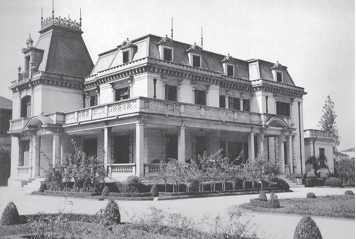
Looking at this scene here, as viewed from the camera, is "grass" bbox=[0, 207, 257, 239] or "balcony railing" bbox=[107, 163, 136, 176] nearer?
"grass" bbox=[0, 207, 257, 239]

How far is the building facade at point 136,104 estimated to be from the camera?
2927 cm

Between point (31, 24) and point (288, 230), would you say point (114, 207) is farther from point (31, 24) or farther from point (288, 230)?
point (31, 24)

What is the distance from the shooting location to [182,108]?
29.4 m

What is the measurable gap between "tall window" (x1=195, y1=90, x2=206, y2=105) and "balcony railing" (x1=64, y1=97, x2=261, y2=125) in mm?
3492

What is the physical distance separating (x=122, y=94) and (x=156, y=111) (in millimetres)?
7304

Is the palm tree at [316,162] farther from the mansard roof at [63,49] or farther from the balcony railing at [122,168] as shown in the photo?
the mansard roof at [63,49]

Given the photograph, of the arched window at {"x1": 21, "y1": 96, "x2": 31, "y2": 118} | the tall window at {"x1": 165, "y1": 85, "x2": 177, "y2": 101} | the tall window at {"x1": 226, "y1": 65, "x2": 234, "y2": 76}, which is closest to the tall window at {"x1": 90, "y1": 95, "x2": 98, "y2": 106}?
the arched window at {"x1": 21, "y1": 96, "x2": 31, "y2": 118}

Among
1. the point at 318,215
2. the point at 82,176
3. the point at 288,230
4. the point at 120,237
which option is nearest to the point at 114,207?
the point at 120,237

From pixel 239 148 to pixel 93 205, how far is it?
21.8 m

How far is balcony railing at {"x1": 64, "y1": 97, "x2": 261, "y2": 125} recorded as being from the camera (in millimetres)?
27375

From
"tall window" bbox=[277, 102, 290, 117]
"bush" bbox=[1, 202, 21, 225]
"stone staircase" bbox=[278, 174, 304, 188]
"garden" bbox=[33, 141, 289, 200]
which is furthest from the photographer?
"tall window" bbox=[277, 102, 290, 117]

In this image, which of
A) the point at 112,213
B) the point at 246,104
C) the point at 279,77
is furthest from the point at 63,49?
the point at 112,213

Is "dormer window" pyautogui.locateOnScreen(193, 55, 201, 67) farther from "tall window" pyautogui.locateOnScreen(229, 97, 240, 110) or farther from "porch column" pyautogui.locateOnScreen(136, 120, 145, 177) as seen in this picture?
"porch column" pyautogui.locateOnScreen(136, 120, 145, 177)

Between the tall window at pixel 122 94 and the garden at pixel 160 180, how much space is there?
7961 mm
